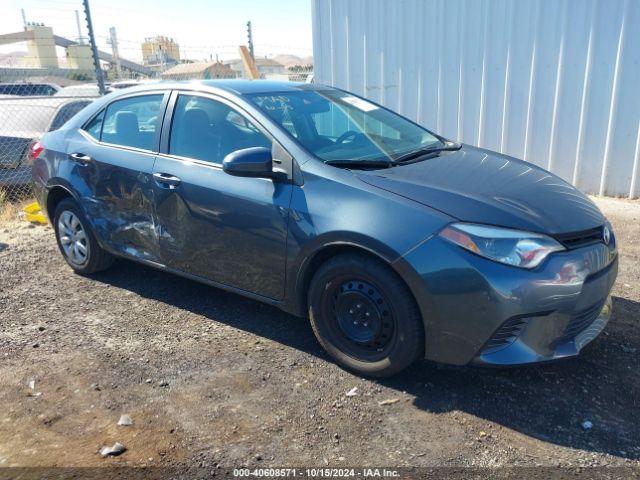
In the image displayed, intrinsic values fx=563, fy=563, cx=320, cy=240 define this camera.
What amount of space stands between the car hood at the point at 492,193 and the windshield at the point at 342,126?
31 centimetres

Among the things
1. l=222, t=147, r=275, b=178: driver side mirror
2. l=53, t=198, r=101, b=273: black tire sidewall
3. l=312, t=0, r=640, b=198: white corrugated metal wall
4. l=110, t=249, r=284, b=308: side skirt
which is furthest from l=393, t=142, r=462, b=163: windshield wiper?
l=312, t=0, r=640, b=198: white corrugated metal wall

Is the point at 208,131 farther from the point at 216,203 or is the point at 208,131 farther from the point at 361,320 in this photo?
the point at 361,320

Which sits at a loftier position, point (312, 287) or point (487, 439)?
point (312, 287)

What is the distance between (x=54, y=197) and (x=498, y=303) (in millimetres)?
3997

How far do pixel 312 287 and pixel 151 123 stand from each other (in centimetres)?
188

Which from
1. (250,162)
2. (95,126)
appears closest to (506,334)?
(250,162)

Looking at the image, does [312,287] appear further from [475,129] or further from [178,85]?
[475,129]

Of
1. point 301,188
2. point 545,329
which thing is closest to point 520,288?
point 545,329

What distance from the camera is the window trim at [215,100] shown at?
11.1ft

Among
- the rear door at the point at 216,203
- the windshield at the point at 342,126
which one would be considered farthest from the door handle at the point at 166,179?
the windshield at the point at 342,126

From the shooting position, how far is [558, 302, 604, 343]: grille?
9.43 ft

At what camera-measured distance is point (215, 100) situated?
3879mm

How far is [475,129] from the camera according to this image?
7.70 metres

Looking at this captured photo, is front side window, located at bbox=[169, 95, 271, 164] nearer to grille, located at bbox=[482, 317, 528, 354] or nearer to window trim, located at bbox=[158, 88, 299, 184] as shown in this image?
window trim, located at bbox=[158, 88, 299, 184]
